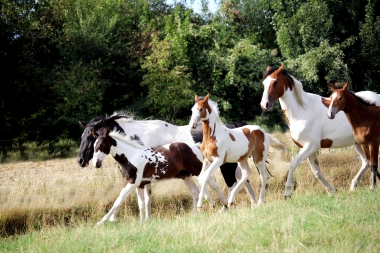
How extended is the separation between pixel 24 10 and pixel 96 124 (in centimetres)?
1733

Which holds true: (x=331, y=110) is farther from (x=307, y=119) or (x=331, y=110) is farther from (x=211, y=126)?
(x=211, y=126)

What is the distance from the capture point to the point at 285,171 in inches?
523

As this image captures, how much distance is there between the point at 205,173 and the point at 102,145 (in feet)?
6.47

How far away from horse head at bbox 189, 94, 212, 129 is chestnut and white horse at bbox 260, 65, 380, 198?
43.8 inches

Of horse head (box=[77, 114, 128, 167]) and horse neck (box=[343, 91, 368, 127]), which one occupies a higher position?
horse neck (box=[343, 91, 368, 127])

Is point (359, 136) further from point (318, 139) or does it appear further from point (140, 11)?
point (140, 11)

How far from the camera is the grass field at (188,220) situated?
6008mm

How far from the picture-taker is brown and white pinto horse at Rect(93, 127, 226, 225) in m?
9.64

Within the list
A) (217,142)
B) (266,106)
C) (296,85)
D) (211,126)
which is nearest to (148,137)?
(211,126)

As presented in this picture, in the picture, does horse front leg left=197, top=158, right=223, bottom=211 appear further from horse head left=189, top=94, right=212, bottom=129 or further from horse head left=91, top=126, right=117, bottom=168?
horse head left=91, top=126, right=117, bottom=168

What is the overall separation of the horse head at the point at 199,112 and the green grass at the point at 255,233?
1954 millimetres

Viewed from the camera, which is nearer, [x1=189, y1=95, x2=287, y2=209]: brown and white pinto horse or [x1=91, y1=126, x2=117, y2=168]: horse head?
[x1=189, y1=95, x2=287, y2=209]: brown and white pinto horse

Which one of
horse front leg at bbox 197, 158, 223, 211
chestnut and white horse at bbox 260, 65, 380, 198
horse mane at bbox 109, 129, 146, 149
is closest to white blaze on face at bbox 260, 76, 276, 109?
chestnut and white horse at bbox 260, 65, 380, 198

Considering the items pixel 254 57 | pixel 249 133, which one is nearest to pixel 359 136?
pixel 249 133
